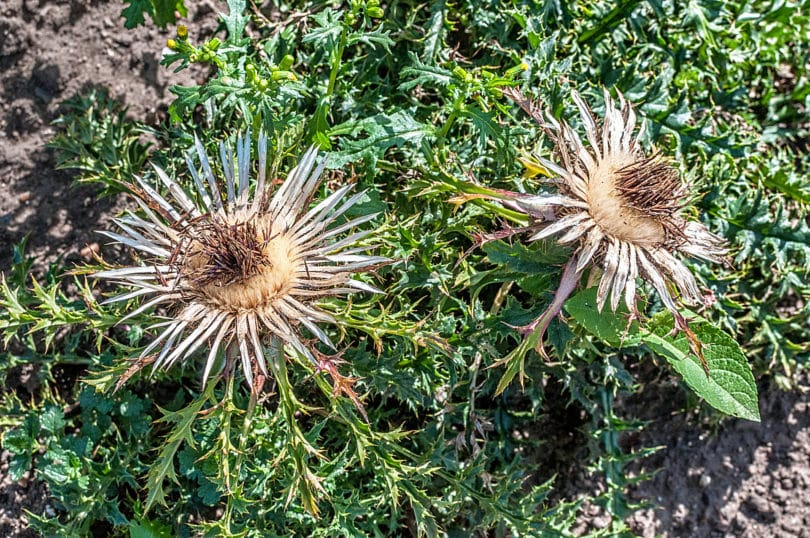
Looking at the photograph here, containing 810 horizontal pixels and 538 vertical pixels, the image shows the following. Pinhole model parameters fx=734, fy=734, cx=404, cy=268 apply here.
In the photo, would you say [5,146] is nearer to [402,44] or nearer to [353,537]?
[402,44]

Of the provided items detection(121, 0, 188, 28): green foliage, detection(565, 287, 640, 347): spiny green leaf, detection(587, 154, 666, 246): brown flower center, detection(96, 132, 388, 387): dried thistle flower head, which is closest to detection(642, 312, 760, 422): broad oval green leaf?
detection(565, 287, 640, 347): spiny green leaf

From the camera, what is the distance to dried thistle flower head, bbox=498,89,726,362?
2430mm

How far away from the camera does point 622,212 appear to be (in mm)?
2467

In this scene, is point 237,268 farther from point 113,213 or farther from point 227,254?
point 113,213

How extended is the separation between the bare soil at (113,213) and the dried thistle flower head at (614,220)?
161 centimetres

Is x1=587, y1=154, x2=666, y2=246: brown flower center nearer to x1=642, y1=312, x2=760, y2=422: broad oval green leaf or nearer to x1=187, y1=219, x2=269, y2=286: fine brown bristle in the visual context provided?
x1=642, y1=312, x2=760, y2=422: broad oval green leaf

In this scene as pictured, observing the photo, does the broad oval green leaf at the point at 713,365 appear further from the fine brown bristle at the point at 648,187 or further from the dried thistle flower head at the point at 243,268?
the dried thistle flower head at the point at 243,268

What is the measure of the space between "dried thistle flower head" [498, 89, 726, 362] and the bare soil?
161 cm

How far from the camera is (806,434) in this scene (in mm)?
4090

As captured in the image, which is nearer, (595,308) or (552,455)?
(595,308)

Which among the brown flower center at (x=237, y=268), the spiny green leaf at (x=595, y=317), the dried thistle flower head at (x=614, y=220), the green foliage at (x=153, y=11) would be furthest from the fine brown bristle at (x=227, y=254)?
the green foliage at (x=153, y=11)

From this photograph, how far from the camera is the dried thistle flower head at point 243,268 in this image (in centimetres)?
239

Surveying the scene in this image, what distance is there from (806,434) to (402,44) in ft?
10.0

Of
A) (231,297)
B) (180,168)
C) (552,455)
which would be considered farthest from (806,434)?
(180,168)
